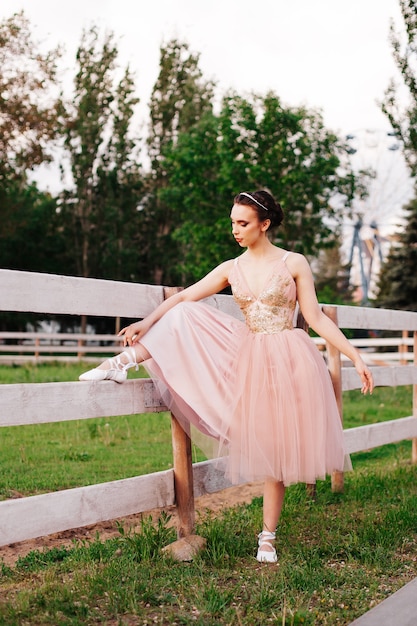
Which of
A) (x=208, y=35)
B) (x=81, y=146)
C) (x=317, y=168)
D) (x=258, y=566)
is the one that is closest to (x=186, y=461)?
(x=258, y=566)

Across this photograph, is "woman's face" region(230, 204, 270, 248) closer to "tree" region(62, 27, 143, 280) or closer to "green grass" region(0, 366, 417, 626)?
"green grass" region(0, 366, 417, 626)

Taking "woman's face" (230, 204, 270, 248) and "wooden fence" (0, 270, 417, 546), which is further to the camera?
"woman's face" (230, 204, 270, 248)

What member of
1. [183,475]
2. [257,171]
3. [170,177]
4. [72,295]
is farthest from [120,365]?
[170,177]

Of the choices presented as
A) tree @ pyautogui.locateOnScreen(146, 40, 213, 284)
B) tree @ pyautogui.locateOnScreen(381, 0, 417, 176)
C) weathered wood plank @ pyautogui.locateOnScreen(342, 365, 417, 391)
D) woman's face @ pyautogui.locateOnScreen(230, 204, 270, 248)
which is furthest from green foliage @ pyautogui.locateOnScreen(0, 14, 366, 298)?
woman's face @ pyautogui.locateOnScreen(230, 204, 270, 248)

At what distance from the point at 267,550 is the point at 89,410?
115cm

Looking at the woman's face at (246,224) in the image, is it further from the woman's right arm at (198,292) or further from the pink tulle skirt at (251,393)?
the pink tulle skirt at (251,393)

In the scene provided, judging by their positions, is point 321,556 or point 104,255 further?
point 104,255

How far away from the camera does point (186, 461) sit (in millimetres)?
4668

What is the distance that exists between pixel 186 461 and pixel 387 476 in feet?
9.39

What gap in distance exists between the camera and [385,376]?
730 centimetres

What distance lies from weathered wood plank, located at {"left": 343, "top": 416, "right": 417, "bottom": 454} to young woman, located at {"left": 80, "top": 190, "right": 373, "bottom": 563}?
1773 mm

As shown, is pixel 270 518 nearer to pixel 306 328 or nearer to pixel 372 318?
pixel 306 328

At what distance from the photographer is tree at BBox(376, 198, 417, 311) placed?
32.6 metres

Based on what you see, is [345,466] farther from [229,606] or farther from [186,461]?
[229,606]
